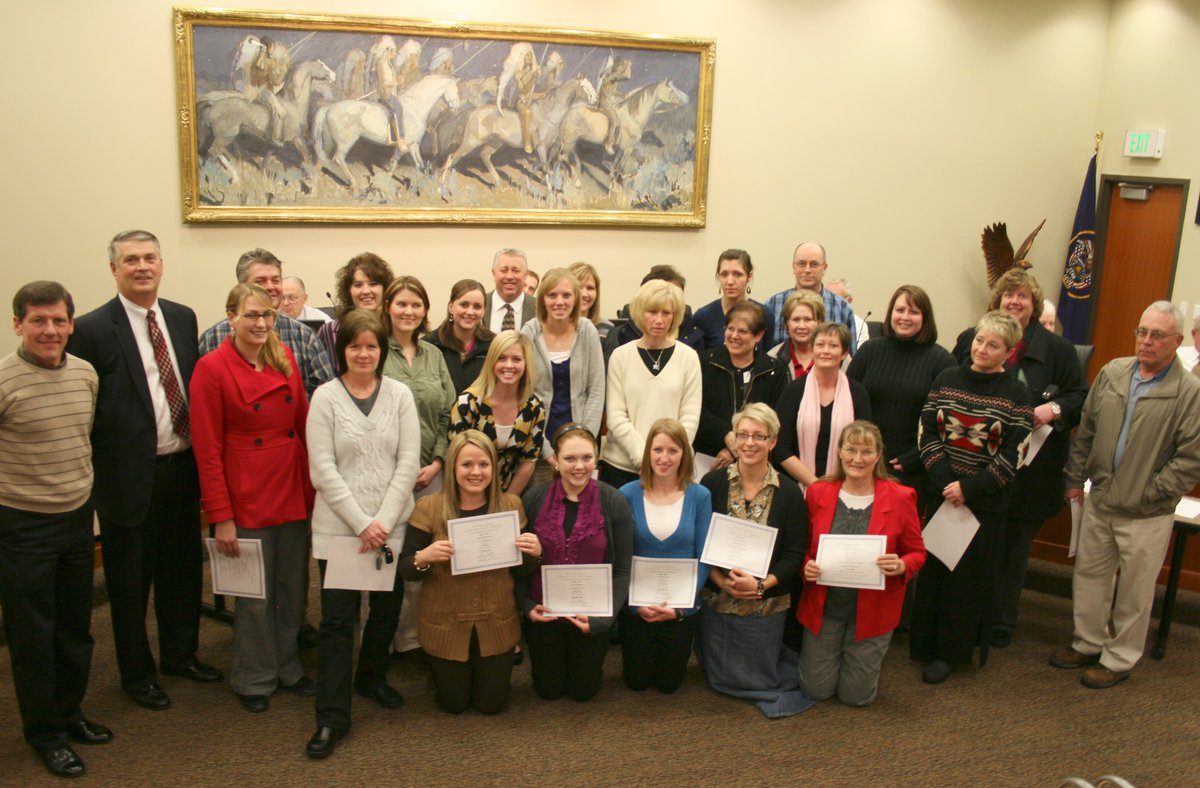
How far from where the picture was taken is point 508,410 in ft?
12.7

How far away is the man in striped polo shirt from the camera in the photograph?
308cm

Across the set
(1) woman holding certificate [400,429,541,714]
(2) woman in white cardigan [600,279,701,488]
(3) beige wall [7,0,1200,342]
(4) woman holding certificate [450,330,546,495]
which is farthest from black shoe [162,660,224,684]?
(3) beige wall [7,0,1200,342]

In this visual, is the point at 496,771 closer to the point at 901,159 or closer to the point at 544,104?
the point at 544,104

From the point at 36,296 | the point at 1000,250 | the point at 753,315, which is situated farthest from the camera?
the point at 1000,250

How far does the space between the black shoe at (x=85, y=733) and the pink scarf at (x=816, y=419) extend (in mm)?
2925

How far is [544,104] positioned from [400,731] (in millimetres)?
4435

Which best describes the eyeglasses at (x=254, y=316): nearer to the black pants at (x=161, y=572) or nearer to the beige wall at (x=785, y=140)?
the black pants at (x=161, y=572)

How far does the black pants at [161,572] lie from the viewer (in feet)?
11.8

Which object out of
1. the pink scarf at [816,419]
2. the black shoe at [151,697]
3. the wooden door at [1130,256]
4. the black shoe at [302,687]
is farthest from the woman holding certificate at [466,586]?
the wooden door at [1130,256]

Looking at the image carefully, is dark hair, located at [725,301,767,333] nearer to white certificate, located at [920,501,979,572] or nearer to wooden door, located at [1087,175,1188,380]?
white certificate, located at [920,501,979,572]

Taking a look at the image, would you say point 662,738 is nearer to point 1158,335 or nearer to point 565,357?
point 565,357

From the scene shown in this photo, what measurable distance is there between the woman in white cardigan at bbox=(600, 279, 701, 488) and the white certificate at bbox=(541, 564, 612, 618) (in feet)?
1.94

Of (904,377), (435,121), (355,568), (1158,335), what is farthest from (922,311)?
(435,121)

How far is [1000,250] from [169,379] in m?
6.47
